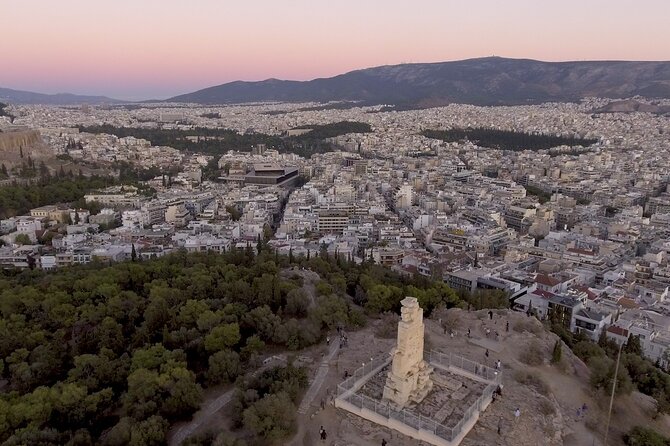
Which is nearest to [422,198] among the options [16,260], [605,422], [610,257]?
[610,257]

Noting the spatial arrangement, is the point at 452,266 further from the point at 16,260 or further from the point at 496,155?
the point at 496,155

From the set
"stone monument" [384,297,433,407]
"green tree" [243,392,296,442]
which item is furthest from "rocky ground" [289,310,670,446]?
"stone monument" [384,297,433,407]

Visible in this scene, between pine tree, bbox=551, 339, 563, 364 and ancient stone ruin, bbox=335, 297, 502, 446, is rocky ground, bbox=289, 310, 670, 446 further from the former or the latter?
ancient stone ruin, bbox=335, 297, 502, 446

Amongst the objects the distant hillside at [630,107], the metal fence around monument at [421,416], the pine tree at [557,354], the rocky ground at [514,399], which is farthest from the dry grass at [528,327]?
the distant hillside at [630,107]

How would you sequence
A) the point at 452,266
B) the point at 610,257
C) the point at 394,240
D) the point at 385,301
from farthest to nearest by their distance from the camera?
the point at 394,240 → the point at 610,257 → the point at 452,266 → the point at 385,301

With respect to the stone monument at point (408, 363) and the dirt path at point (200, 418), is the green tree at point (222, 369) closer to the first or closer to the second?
the dirt path at point (200, 418)

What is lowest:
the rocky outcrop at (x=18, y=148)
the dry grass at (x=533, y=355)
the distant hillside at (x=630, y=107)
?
the dry grass at (x=533, y=355)
